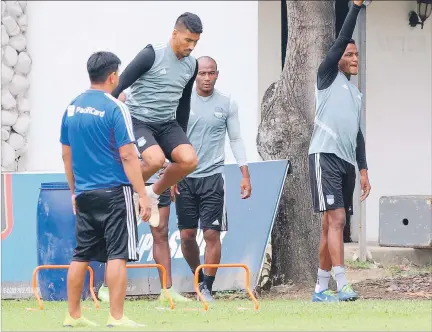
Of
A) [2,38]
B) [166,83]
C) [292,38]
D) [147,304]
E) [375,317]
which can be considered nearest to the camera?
[375,317]

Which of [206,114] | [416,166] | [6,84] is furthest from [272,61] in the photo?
[206,114]

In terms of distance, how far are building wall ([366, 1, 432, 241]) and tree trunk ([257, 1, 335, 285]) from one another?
11.8 ft

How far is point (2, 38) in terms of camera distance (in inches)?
550

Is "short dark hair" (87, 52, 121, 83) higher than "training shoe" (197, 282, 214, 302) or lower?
higher

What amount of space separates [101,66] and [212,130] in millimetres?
2985

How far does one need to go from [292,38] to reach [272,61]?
335 centimetres

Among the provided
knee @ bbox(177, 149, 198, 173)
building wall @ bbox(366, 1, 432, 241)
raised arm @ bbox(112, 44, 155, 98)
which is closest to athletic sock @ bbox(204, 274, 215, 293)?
knee @ bbox(177, 149, 198, 173)

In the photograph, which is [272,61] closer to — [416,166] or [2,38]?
[416,166]

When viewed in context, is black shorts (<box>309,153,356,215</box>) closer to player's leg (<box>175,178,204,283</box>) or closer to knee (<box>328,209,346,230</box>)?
knee (<box>328,209,346,230</box>)

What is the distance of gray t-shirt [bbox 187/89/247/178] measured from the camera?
10211mm

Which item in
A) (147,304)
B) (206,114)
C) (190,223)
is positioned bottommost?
(147,304)

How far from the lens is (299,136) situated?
1087cm

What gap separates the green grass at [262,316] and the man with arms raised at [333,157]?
35cm

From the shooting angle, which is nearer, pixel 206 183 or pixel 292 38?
pixel 206 183
